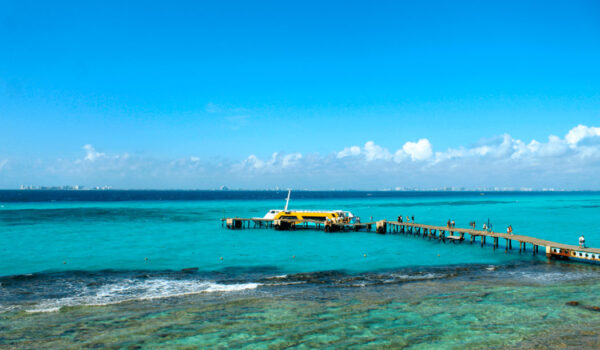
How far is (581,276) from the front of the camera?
2817 centimetres

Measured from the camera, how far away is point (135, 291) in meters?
24.2

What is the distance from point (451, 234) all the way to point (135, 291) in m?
36.9

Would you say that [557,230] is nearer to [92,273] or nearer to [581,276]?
[581,276]

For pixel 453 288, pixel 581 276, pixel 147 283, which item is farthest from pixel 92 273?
pixel 581 276

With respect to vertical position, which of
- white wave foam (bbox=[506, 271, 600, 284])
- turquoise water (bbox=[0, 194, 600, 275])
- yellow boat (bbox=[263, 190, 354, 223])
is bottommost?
turquoise water (bbox=[0, 194, 600, 275])

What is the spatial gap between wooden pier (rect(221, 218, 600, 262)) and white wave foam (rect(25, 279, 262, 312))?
2538 centimetres

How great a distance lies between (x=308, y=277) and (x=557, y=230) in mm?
46223

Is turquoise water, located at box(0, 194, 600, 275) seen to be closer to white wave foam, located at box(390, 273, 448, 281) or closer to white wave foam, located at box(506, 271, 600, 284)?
white wave foam, located at box(390, 273, 448, 281)

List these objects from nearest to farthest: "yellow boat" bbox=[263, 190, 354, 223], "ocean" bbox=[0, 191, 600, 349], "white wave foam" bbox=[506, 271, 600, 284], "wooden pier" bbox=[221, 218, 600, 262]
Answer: "ocean" bbox=[0, 191, 600, 349] → "white wave foam" bbox=[506, 271, 600, 284] → "wooden pier" bbox=[221, 218, 600, 262] → "yellow boat" bbox=[263, 190, 354, 223]

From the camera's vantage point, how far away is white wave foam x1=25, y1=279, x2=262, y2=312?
21.6 meters

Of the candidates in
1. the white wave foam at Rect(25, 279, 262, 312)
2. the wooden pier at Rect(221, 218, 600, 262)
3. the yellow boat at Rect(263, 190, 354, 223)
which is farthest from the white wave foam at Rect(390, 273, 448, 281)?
the yellow boat at Rect(263, 190, 354, 223)

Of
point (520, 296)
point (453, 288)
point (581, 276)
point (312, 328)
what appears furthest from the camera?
point (581, 276)

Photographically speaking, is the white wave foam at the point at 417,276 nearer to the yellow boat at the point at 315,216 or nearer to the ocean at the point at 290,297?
the ocean at the point at 290,297

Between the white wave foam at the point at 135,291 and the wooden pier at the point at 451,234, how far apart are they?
83.3 ft
